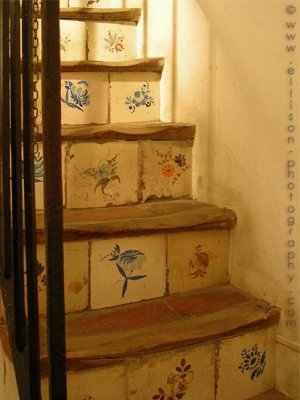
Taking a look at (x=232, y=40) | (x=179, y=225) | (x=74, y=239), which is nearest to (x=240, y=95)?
(x=232, y=40)

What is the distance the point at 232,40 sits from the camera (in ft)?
3.90

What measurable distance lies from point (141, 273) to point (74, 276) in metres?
0.17

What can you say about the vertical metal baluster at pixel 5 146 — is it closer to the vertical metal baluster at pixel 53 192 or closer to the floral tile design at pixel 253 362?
the vertical metal baluster at pixel 53 192

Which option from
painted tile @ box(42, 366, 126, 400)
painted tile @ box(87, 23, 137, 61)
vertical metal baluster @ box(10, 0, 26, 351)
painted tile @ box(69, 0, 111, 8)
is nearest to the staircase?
painted tile @ box(42, 366, 126, 400)

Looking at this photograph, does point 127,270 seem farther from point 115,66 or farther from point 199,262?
point 115,66

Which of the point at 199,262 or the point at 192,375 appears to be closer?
the point at 192,375

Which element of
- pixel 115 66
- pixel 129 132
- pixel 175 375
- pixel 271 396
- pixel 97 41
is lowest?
pixel 271 396

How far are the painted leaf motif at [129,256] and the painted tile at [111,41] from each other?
0.92 meters

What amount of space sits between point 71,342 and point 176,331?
0.73ft

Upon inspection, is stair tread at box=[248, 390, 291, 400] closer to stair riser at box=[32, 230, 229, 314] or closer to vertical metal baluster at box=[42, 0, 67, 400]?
stair riser at box=[32, 230, 229, 314]

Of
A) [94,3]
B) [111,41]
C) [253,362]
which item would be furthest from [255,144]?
[94,3]

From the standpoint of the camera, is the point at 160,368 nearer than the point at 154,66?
Yes

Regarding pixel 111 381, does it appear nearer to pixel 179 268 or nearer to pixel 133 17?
pixel 179 268

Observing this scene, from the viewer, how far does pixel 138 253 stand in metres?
1.10
